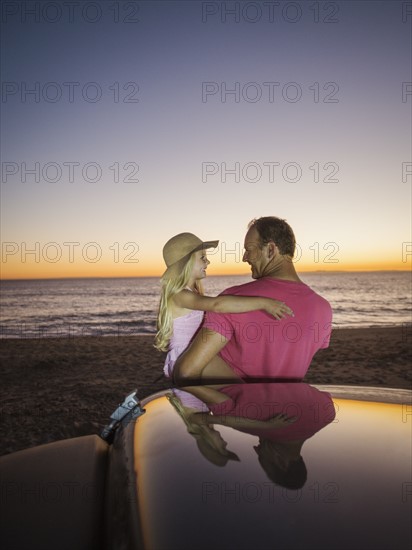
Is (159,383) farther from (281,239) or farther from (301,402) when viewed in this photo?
(301,402)

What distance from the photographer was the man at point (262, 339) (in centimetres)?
233

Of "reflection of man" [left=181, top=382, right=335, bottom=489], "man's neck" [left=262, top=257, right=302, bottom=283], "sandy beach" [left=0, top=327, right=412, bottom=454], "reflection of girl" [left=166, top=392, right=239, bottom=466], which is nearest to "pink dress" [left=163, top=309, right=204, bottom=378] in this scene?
"man's neck" [left=262, top=257, right=302, bottom=283]

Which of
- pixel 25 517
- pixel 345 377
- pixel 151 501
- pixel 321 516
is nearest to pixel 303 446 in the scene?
pixel 321 516

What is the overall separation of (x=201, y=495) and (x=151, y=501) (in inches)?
4.1

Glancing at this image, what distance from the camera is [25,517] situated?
1021 mm

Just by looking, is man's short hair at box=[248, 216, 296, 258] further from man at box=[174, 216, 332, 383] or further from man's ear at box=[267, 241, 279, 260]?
man at box=[174, 216, 332, 383]

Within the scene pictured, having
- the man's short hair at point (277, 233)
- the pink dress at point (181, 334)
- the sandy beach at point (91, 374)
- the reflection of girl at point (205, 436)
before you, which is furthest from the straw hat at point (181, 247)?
the sandy beach at point (91, 374)

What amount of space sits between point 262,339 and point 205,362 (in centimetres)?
34

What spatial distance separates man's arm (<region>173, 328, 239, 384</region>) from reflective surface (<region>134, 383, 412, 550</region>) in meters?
0.79

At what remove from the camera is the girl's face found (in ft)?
12.5

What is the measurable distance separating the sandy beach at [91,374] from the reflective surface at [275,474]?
501cm

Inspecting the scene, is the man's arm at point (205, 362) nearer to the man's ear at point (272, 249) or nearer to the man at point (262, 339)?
the man at point (262, 339)

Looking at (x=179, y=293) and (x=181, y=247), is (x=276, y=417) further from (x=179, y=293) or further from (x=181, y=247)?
(x=181, y=247)

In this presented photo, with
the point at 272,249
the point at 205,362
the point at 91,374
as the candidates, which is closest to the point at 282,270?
the point at 272,249
